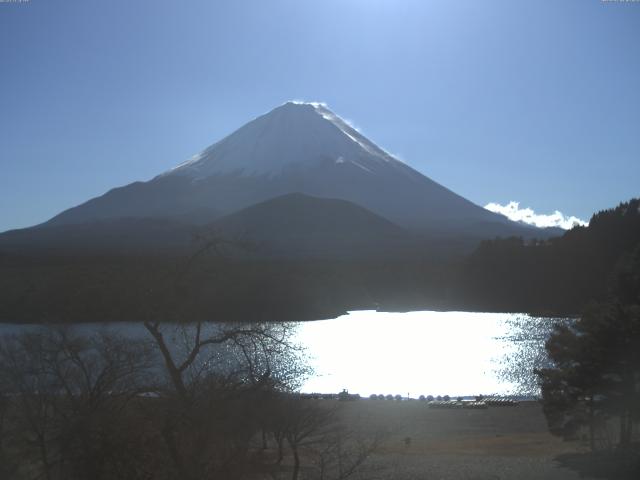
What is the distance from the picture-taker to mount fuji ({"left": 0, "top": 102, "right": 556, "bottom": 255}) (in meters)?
89.8

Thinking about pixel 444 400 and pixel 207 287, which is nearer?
pixel 207 287

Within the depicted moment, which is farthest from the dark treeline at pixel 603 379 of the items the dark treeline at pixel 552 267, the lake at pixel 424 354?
the dark treeline at pixel 552 267

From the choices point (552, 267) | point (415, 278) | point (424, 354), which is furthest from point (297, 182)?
point (424, 354)

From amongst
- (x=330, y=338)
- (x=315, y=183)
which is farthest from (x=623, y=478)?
(x=315, y=183)

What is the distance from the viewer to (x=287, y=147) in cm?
10650

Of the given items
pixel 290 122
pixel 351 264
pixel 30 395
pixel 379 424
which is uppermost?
pixel 290 122

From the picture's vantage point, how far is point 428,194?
Answer: 101 metres

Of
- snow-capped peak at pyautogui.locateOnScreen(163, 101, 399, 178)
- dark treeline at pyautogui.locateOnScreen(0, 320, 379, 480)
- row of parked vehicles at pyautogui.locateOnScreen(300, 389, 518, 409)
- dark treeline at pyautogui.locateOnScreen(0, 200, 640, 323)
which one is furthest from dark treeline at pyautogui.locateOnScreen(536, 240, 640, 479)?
snow-capped peak at pyautogui.locateOnScreen(163, 101, 399, 178)

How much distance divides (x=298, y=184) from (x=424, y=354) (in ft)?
223

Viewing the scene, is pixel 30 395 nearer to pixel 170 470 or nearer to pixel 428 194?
pixel 170 470

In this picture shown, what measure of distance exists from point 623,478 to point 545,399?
2.91 meters

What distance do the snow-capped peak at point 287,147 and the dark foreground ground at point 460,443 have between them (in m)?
82.6

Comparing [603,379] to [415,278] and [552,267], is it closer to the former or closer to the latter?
[552,267]

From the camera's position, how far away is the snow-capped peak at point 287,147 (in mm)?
102500
